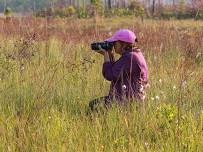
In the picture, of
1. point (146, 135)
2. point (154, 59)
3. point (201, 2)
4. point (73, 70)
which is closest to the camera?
point (146, 135)

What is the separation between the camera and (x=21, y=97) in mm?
4367

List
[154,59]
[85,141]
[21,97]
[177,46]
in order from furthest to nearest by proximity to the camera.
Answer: [177,46] < [154,59] < [21,97] < [85,141]

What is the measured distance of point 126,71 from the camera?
4234 millimetres

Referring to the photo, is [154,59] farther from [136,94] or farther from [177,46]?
[136,94]

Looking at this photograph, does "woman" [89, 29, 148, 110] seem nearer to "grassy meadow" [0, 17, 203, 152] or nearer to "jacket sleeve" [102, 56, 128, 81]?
"jacket sleeve" [102, 56, 128, 81]

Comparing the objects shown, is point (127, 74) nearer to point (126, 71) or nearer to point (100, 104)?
point (126, 71)

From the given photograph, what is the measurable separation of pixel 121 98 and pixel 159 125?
28.3 inches

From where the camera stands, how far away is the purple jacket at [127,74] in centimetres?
421

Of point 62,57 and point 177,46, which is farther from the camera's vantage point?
point 177,46

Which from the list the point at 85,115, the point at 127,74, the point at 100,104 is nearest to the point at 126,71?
the point at 127,74

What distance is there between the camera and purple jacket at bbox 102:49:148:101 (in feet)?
13.8

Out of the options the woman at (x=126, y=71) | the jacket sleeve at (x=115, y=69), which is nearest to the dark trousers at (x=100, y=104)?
the woman at (x=126, y=71)

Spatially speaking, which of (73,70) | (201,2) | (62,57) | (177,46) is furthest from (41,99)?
(177,46)

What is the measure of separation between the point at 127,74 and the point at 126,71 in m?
0.03
